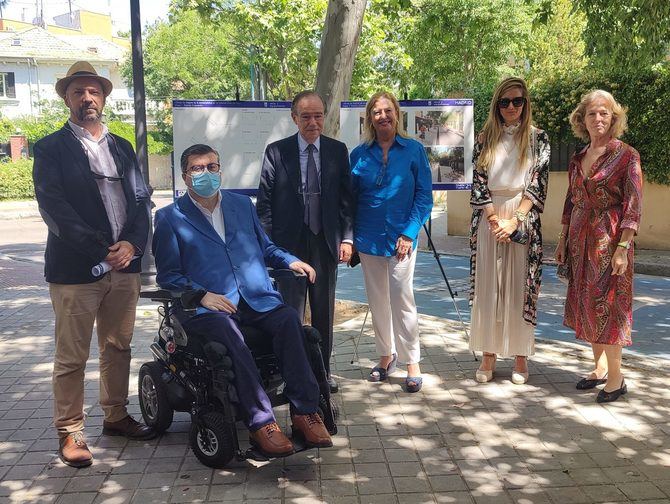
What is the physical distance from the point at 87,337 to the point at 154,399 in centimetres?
60

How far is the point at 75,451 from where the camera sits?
392 cm

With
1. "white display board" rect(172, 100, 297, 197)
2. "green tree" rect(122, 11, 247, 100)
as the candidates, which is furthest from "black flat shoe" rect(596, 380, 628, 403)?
"green tree" rect(122, 11, 247, 100)

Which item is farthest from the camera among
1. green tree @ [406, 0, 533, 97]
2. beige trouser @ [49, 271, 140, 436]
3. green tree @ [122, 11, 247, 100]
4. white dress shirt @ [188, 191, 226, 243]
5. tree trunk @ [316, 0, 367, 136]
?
green tree @ [122, 11, 247, 100]

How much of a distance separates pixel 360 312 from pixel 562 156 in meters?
6.85

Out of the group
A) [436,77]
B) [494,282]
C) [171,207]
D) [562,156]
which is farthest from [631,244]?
[436,77]

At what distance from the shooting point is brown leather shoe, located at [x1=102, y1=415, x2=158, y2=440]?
4.29 m

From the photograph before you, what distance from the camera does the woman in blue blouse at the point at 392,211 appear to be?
4961mm

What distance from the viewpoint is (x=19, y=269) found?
39.7 feet

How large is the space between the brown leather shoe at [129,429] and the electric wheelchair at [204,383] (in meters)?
0.05

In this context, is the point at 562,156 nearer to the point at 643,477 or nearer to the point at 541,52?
the point at 643,477

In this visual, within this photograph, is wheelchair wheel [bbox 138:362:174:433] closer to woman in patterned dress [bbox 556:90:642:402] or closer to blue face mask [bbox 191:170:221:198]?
blue face mask [bbox 191:170:221:198]

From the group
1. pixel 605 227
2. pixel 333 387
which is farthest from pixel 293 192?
pixel 605 227

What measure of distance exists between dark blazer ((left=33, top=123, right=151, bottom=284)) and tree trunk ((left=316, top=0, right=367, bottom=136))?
3149 mm

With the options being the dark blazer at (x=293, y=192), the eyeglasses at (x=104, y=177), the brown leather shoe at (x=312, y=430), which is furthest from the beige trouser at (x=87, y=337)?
the brown leather shoe at (x=312, y=430)
